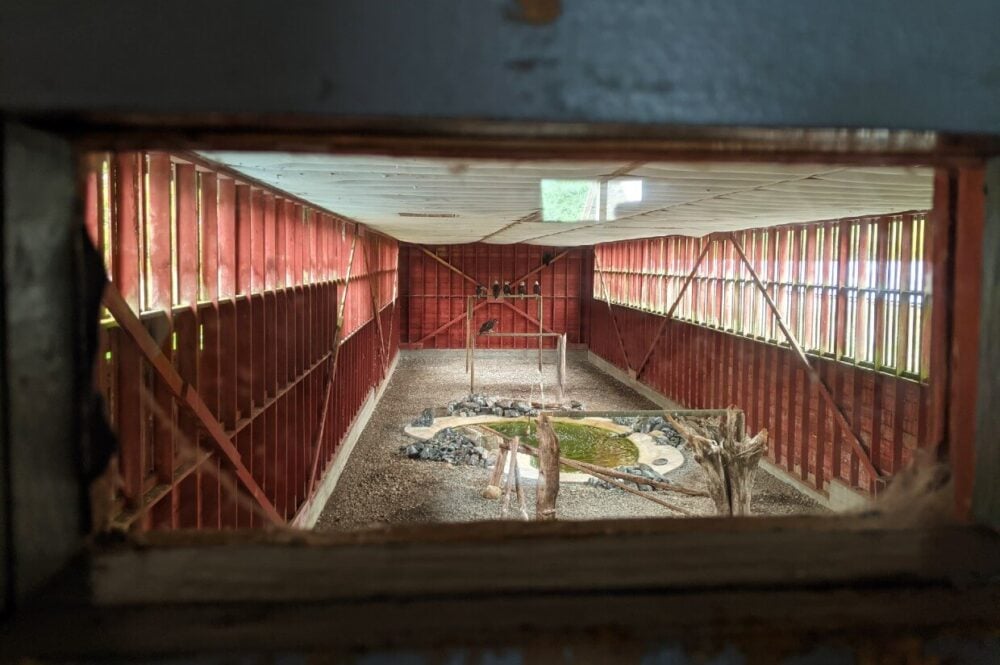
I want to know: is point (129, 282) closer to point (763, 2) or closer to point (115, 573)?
point (115, 573)

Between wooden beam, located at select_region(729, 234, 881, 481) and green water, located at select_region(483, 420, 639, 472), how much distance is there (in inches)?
131

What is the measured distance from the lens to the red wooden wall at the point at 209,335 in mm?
3848

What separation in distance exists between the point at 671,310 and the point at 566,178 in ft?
42.5

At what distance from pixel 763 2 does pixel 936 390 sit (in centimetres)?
87

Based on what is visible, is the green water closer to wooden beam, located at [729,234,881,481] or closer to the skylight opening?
wooden beam, located at [729,234,881,481]

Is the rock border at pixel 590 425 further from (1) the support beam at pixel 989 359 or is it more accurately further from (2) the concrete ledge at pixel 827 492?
(1) the support beam at pixel 989 359

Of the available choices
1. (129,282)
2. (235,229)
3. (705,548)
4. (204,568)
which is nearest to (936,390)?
(705,548)

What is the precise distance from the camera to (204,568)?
1322 mm

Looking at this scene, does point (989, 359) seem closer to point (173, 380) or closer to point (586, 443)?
point (173, 380)

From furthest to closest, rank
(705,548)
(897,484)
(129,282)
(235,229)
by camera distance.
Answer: (235,229), (129,282), (897,484), (705,548)

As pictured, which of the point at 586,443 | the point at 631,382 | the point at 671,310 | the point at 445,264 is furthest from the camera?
the point at 445,264

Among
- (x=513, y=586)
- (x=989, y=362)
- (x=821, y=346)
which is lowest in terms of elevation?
(x=821, y=346)

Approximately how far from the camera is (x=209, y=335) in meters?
5.17

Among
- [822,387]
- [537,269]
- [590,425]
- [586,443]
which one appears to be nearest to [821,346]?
[822,387]
